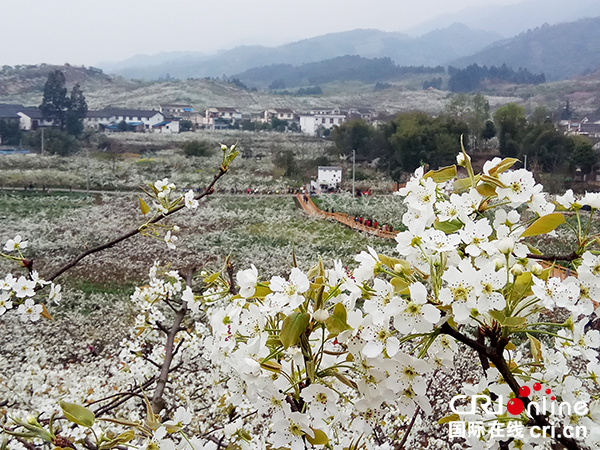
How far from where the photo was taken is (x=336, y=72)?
100000 millimetres

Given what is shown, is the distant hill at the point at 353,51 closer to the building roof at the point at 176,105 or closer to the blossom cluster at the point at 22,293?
the building roof at the point at 176,105

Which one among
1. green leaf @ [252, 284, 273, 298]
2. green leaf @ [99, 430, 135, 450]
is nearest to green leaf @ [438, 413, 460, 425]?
green leaf @ [252, 284, 273, 298]

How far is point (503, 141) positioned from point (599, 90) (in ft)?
139

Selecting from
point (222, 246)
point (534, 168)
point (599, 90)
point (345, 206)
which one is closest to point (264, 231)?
point (222, 246)

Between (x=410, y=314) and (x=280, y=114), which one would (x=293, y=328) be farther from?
(x=280, y=114)

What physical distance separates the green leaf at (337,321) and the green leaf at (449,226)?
0.20 meters

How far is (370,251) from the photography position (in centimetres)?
61

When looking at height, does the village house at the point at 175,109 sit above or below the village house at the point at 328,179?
above

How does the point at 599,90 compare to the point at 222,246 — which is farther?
the point at 599,90

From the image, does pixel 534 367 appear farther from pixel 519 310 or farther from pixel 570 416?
pixel 519 310

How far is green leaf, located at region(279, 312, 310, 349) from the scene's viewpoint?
1.80 feet

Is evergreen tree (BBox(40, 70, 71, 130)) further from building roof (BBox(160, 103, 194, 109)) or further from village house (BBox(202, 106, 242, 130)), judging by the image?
building roof (BBox(160, 103, 194, 109))

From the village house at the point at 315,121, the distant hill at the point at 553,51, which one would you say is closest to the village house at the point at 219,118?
the village house at the point at 315,121

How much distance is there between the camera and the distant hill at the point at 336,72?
282ft
